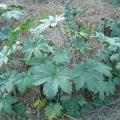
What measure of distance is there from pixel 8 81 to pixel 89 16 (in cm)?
142

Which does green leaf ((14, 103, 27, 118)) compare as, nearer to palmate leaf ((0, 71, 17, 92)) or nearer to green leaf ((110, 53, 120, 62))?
palmate leaf ((0, 71, 17, 92))

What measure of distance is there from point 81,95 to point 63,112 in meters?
0.21

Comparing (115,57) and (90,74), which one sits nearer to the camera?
(90,74)

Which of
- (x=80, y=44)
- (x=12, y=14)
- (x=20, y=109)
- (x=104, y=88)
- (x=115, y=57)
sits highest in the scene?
(x=12, y=14)

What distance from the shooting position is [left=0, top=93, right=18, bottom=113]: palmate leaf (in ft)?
9.19

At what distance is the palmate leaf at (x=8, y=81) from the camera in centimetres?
280

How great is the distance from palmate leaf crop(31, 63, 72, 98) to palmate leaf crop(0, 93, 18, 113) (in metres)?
0.40

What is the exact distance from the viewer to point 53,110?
281cm

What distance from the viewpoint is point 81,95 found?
9.52ft

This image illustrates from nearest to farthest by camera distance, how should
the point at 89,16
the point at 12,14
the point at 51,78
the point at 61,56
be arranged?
the point at 51,78 → the point at 61,56 → the point at 12,14 → the point at 89,16

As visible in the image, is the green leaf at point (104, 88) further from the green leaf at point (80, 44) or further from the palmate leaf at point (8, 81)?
the palmate leaf at point (8, 81)

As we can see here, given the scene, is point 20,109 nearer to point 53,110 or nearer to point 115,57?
point 53,110

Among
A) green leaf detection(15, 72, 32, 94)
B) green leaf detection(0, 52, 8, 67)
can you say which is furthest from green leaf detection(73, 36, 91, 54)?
green leaf detection(0, 52, 8, 67)

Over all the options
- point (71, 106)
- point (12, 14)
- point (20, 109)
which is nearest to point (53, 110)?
point (71, 106)
